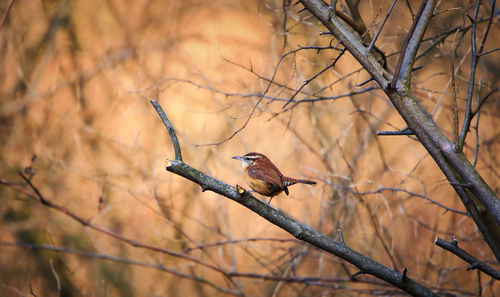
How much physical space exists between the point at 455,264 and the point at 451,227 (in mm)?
926

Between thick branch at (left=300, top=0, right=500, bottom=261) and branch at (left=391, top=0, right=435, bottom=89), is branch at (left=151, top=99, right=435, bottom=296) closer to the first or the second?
thick branch at (left=300, top=0, right=500, bottom=261)

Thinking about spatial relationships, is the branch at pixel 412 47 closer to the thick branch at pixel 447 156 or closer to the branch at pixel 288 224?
the thick branch at pixel 447 156

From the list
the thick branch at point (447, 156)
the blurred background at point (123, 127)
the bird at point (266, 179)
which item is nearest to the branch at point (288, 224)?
the thick branch at point (447, 156)

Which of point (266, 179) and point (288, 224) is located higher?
point (266, 179)

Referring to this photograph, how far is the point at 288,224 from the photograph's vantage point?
2.47m

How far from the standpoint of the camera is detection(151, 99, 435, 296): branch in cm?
234

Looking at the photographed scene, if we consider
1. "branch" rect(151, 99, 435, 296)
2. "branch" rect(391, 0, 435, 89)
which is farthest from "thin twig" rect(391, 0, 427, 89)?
"branch" rect(151, 99, 435, 296)

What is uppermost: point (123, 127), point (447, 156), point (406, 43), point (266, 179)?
point (123, 127)

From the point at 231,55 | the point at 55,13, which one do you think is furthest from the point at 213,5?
the point at 55,13

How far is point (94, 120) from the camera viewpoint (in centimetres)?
732

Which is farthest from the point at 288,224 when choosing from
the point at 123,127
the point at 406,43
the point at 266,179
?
the point at 123,127

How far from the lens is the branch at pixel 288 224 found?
92.2 inches

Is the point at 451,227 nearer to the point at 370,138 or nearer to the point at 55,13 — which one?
the point at 370,138

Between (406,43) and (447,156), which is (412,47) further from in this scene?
(447,156)
